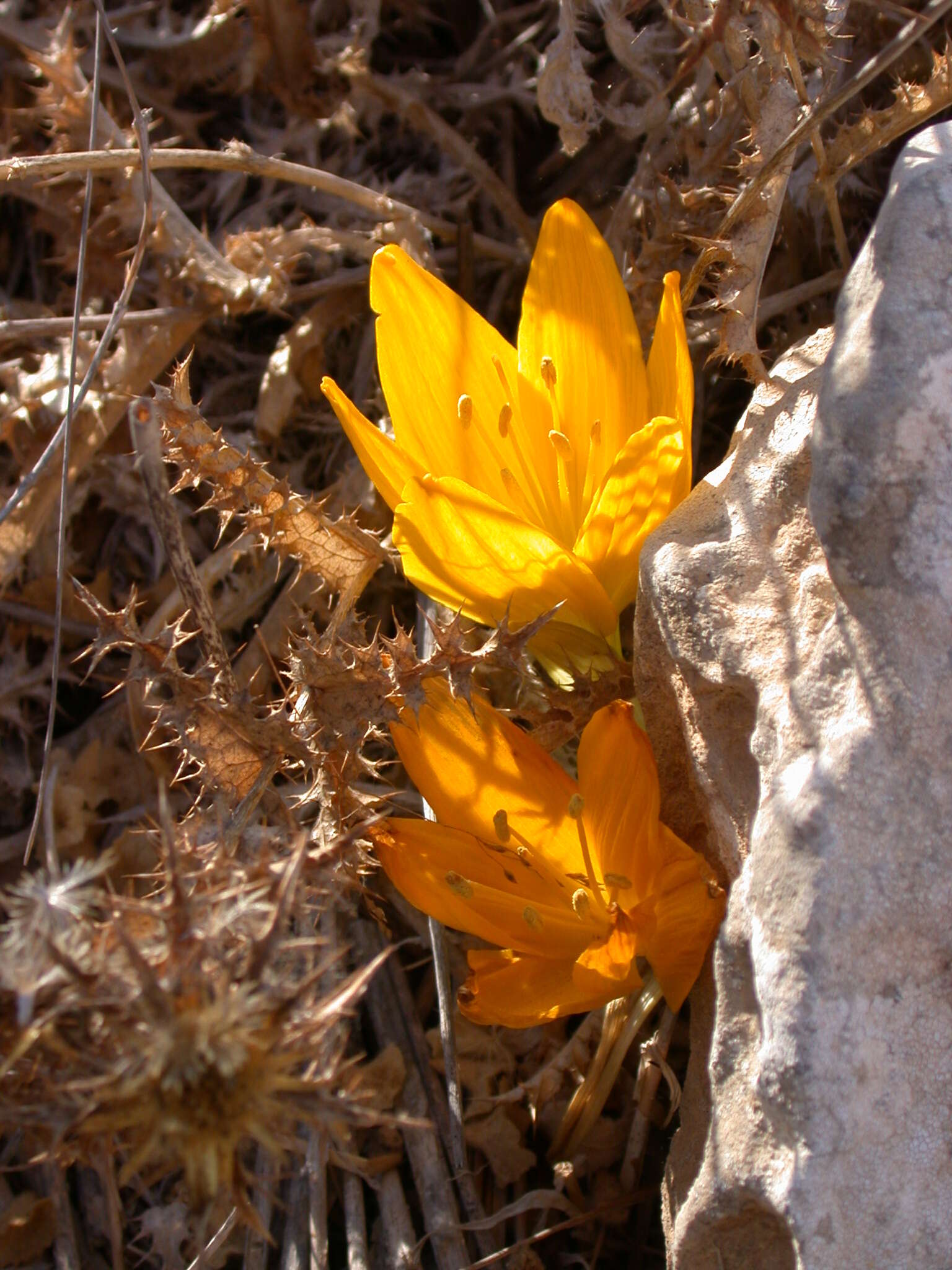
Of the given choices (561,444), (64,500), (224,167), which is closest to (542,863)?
(561,444)

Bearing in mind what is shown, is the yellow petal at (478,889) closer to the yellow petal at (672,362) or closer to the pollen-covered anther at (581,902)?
the pollen-covered anther at (581,902)

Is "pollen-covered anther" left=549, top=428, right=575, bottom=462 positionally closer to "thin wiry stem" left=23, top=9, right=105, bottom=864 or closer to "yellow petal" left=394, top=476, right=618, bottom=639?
"yellow petal" left=394, top=476, right=618, bottom=639

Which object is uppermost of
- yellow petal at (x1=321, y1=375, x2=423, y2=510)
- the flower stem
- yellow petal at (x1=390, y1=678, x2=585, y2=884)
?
yellow petal at (x1=321, y1=375, x2=423, y2=510)

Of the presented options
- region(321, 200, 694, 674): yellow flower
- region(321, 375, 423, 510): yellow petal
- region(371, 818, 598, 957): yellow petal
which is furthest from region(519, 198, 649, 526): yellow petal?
region(371, 818, 598, 957): yellow petal

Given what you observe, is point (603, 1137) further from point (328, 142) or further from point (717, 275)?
point (328, 142)

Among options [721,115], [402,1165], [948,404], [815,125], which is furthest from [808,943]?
[721,115]

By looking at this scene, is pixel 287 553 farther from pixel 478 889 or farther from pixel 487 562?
pixel 478 889
